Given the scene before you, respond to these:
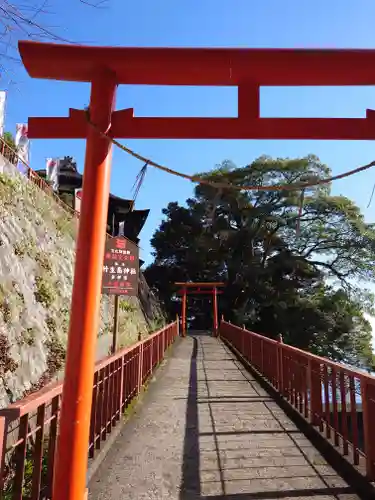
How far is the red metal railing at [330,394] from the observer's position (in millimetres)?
3459

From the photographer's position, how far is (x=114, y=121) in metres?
3.07

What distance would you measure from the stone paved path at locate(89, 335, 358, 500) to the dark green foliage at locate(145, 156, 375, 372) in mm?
22352

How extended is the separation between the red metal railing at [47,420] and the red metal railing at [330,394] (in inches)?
97.8

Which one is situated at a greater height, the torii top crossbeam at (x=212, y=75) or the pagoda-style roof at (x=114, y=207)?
the pagoda-style roof at (x=114, y=207)

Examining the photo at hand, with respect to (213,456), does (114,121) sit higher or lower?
higher

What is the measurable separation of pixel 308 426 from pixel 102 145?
4.41 meters

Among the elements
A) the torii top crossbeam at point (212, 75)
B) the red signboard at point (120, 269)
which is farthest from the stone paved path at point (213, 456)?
the torii top crossbeam at point (212, 75)

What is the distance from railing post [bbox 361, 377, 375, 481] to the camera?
3.34 metres

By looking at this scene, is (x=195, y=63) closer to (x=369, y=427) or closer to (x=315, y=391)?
(x=369, y=427)

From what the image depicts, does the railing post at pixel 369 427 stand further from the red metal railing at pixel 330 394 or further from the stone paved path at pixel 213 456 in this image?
the stone paved path at pixel 213 456

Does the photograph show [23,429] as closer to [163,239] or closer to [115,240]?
[115,240]

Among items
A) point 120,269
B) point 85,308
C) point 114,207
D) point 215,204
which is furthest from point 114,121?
point 215,204

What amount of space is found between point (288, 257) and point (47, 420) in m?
28.4

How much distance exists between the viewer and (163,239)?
3638 centimetres
